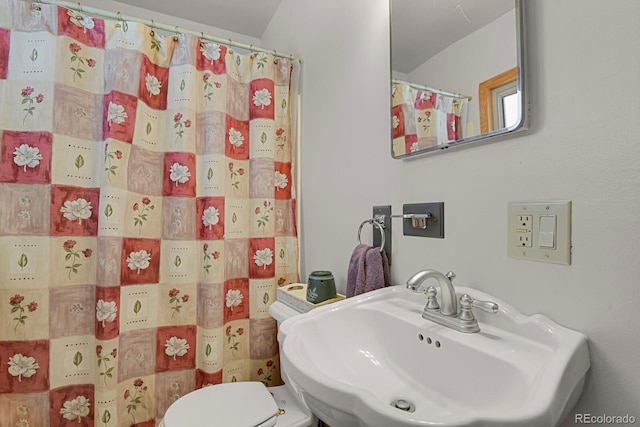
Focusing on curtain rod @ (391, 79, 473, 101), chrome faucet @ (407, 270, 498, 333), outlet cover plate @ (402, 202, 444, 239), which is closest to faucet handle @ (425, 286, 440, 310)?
chrome faucet @ (407, 270, 498, 333)

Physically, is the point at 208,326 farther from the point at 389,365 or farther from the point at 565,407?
the point at 565,407

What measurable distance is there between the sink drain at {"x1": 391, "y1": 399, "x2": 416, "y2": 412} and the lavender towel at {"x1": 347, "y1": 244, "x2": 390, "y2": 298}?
343 millimetres

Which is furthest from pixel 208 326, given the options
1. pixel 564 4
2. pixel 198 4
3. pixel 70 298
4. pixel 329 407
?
pixel 198 4

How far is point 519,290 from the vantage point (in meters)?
0.66

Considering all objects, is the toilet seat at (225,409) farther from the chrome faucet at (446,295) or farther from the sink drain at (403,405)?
the chrome faucet at (446,295)

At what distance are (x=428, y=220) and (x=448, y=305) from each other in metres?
0.24

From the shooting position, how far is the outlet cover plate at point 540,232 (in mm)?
580

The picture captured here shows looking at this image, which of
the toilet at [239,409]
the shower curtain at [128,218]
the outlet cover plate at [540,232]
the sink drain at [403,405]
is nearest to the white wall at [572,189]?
the outlet cover plate at [540,232]

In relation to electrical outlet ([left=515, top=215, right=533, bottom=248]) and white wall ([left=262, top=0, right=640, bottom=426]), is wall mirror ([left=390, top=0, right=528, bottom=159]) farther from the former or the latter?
electrical outlet ([left=515, top=215, right=533, bottom=248])

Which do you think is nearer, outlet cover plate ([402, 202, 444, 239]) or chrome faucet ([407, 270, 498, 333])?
chrome faucet ([407, 270, 498, 333])

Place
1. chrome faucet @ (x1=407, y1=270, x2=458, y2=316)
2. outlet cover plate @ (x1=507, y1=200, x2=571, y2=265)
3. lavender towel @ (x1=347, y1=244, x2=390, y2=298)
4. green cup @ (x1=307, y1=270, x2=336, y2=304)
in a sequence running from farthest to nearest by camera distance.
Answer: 1. green cup @ (x1=307, y1=270, x2=336, y2=304)
2. lavender towel @ (x1=347, y1=244, x2=390, y2=298)
3. chrome faucet @ (x1=407, y1=270, x2=458, y2=316)
4. outlet cover plate @ (x1=507, y1=200, x2=571, y2=265)

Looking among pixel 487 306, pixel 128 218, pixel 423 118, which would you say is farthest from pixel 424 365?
pixel 128 218

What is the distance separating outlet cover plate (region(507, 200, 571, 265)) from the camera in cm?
58

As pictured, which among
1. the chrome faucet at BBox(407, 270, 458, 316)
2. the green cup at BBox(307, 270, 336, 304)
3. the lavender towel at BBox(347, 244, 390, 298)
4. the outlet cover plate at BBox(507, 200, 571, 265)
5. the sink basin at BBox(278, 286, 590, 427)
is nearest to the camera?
the sink basin at BBox(278, 286, 590, 427)
